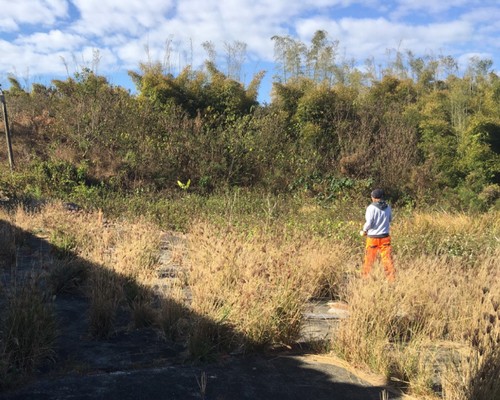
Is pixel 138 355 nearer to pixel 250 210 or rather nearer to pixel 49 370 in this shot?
pixel 49 370

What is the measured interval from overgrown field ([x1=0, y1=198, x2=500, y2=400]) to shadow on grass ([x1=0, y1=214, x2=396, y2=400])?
0.02m

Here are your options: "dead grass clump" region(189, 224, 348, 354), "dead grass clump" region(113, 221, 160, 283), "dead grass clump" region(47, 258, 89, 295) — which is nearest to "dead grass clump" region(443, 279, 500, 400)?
"dead grass clump" region(189, 224, 348, 354)

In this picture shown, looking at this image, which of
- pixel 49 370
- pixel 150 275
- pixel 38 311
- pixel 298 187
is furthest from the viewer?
pixel 298 187

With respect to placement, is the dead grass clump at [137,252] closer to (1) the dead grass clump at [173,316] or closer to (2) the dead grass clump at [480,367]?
(1) the dead grass clump at [173,316]

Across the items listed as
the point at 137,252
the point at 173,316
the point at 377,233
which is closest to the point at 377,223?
the point at 377,233

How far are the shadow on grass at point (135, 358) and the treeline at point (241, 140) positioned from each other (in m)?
9.51

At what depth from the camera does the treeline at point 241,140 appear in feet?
50.5

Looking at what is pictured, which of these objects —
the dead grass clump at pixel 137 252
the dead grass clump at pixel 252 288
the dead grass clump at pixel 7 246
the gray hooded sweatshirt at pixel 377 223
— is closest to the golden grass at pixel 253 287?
the dead grass clump at pixel 252 288

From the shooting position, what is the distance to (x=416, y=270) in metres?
5.12

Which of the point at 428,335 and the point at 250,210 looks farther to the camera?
the point at 250,210

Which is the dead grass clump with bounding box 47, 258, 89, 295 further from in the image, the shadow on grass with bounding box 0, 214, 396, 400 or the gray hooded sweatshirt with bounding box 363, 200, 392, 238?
the gray hooded sweatshirt with bounding box 363, 200, 392, 238

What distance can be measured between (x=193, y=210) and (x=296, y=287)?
712cm

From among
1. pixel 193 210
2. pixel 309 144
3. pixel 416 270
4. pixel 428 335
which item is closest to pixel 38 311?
pixel 428 335

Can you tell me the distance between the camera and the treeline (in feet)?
50.5
